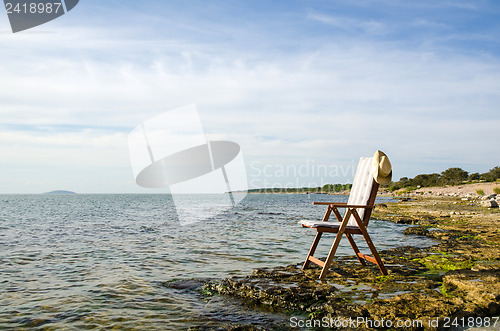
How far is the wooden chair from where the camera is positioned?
5098mm

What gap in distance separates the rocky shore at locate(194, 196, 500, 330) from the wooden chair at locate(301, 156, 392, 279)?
202mm

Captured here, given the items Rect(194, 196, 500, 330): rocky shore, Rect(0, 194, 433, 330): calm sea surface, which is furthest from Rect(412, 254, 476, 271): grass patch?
Rect(0, 194, 433, 330): calm sea surface

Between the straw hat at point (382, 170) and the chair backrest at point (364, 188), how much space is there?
21 centimetres

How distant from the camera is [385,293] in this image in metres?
4.21

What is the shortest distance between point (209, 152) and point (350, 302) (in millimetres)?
3820

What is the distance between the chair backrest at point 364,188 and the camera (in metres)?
5.46

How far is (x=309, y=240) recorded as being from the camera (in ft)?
33.3

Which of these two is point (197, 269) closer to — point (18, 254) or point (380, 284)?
point (380, 284)

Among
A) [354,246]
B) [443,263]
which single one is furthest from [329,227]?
[443,263]

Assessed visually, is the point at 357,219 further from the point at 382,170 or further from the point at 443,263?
the point at 443,263

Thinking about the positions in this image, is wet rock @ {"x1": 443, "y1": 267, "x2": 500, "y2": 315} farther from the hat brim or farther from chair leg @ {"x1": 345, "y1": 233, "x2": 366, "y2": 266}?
the hat brim

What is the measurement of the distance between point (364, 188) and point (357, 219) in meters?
0.81

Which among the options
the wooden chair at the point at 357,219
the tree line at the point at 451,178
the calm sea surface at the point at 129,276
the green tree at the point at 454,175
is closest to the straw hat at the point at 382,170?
the wooden chair at the point at 357,219

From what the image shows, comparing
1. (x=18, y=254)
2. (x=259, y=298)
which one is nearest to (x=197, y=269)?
(x=259, y=298)
